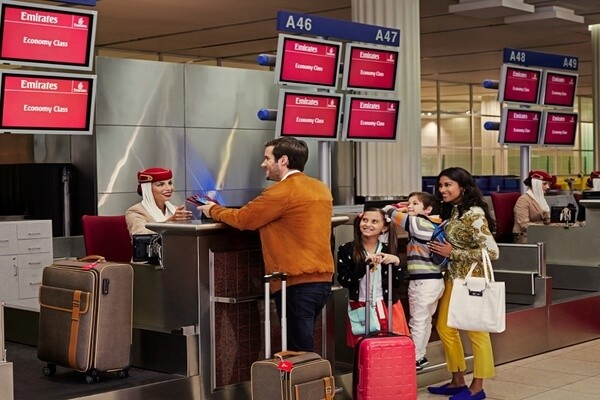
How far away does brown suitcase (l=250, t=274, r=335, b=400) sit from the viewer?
506cm

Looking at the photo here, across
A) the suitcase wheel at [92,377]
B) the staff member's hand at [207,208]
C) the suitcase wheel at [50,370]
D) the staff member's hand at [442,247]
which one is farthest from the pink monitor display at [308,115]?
the suitcase wheel at [92,377]

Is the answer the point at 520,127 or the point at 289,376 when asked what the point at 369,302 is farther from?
the point at 520,127

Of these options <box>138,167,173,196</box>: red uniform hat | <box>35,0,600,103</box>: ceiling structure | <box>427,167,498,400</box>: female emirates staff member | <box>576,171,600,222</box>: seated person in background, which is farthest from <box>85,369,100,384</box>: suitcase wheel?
<box>35,0,600,103</box>: ceiling structure

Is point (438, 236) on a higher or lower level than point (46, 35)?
lower

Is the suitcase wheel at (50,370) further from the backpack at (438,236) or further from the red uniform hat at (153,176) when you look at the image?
the backpack at (438,236)

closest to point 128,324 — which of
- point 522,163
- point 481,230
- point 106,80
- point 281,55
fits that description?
point 481,230

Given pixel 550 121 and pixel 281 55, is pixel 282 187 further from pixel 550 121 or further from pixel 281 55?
pixel 550 121

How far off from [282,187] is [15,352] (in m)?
2.61

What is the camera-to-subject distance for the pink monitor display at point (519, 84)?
1110cm

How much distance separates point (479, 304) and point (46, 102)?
3.23 m

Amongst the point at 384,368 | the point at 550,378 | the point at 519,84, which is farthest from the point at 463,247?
the point at 519,84

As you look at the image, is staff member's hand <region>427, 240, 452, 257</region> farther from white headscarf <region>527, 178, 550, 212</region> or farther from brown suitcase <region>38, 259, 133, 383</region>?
white headscarf <region>527, 178, 550, 212</region>

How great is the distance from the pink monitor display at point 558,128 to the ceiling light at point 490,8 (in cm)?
217

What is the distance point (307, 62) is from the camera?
890 cm
